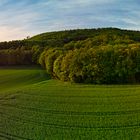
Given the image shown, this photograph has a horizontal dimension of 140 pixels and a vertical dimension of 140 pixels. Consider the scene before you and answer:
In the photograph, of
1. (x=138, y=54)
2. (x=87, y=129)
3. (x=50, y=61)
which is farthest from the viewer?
(x=50, y=61)

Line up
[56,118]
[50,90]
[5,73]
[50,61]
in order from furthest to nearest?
[5,73]
[50,61]
[50,90]
[56,118]

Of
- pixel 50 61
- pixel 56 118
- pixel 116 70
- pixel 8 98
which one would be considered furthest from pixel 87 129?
pixel 50 61

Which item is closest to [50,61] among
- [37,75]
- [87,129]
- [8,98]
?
[37,75]

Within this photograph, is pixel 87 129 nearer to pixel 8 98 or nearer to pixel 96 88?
pixel 8 98

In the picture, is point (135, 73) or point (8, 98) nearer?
point (8, 98)

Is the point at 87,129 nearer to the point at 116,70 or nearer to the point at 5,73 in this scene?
the point at 116,70

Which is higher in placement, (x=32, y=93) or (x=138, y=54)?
(x=138, y=54)
